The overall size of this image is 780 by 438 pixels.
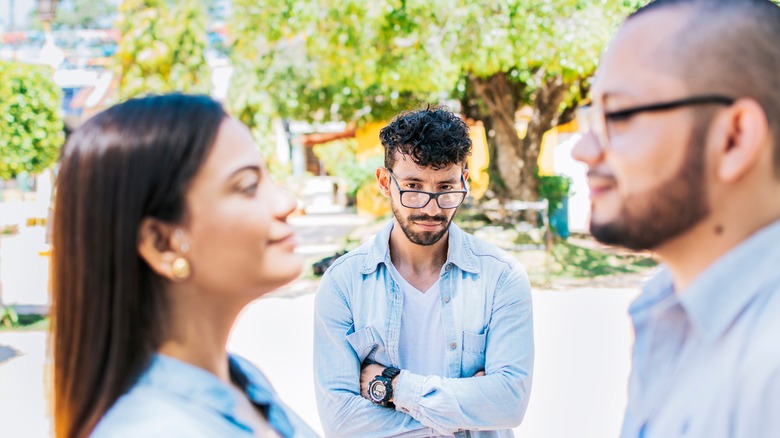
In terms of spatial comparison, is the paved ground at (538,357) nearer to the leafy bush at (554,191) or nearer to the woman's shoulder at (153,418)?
the leafy bush at (554,191)

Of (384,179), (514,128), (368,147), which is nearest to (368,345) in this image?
(384,179)

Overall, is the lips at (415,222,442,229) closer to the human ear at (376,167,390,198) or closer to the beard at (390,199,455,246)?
the beard at (390,199,455,246)

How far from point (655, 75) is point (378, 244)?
4.39ft

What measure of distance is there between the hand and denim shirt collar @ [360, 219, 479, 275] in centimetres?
31

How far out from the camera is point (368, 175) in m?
14.2

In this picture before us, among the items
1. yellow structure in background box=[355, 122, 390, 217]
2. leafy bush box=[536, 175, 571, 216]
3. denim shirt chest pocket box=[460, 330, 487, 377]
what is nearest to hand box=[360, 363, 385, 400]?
denim shirt chest pocket box=[460, 330, 487, 377]

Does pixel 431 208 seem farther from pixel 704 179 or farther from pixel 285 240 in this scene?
pixel 704 179

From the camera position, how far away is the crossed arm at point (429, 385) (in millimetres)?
2002

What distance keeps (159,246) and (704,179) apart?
0.91 metres

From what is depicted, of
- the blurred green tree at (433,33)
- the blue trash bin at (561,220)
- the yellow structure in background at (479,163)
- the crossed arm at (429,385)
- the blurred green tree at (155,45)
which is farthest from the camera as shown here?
the blurred green tree at (155,45)

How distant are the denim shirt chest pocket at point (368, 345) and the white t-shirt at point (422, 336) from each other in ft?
0.20

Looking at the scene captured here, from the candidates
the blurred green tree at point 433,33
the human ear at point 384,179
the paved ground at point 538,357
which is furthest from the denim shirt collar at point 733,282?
the blurred green tree at point 433,33

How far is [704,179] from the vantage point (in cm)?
110

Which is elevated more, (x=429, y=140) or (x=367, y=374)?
(x=429, y=140)
